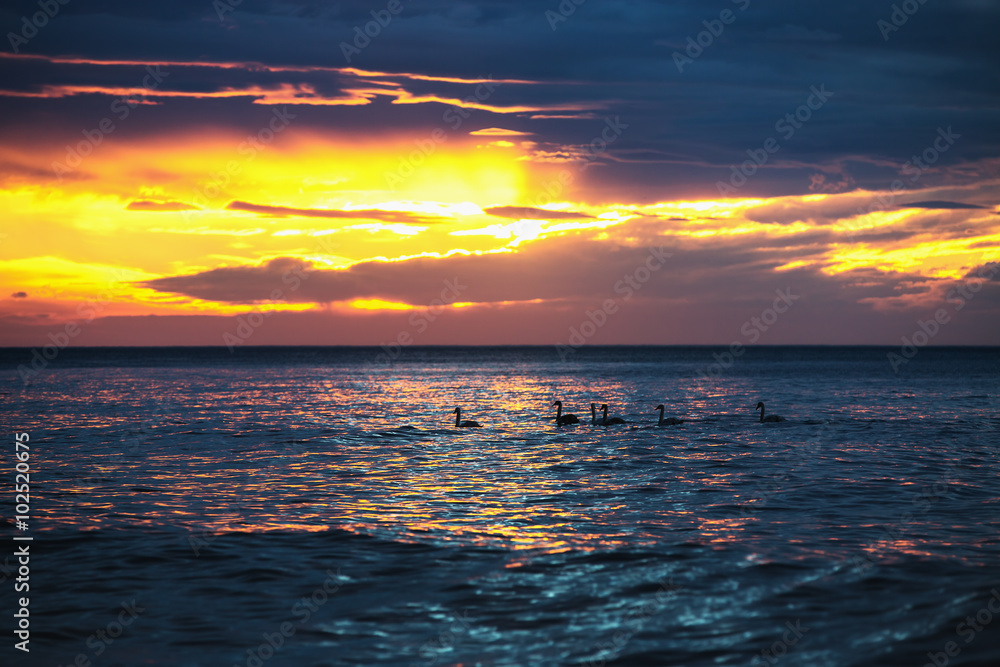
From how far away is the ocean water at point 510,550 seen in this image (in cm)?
1070

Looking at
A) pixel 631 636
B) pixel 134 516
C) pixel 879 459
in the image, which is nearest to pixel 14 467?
pixel 134 516

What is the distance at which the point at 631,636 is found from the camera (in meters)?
10.8

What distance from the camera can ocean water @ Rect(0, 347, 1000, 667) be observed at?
10695mm

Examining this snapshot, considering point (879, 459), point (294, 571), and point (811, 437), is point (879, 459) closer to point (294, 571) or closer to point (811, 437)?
point (811, 437)

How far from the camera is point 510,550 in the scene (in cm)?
1502

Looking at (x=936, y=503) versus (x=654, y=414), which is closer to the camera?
(x=936, y=503)

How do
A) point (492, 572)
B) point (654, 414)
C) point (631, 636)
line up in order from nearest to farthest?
point (631, 636) → point (492, 572) → point (654, 414)

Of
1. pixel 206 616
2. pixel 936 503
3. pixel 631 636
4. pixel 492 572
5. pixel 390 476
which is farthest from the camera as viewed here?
pixel 390 476

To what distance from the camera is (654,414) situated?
44375 mm

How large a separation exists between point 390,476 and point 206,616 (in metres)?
12.2

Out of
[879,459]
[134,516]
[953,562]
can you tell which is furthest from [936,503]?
[134,516]

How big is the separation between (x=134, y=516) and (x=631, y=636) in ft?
40.6

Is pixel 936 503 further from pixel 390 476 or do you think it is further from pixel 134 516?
pixel 134 516

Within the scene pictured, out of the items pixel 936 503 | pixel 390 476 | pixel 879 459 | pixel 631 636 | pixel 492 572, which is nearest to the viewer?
pixel 631 636
